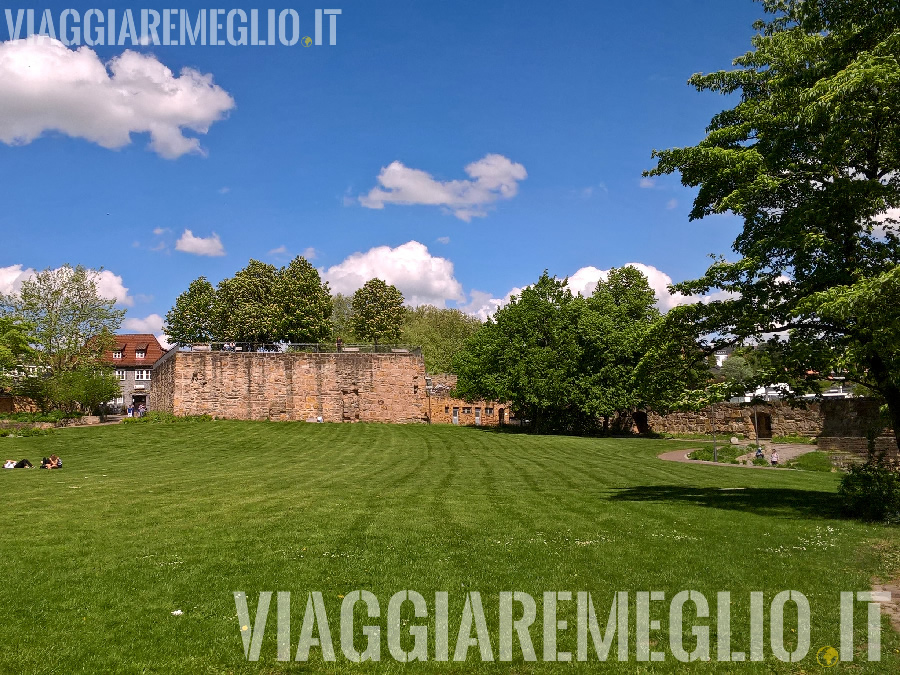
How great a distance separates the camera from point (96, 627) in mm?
7027

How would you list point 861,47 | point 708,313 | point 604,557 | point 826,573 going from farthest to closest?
1. point 708,313
2. point 861,47
3. point 604,557
4. point 826,573

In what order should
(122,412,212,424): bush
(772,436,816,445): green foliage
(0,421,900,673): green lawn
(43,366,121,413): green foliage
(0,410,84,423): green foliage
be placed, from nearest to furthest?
(0,421,900,673): green lawn < (772,436,816,445): green foliage < (0,410,84,423): green foliage < (122,412,212,424): bush < (43,366,121,413): green foliage

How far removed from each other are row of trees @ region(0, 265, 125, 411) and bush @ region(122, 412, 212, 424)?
4.58 m

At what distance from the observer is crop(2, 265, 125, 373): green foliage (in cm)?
5031

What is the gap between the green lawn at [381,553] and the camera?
21.8 ft

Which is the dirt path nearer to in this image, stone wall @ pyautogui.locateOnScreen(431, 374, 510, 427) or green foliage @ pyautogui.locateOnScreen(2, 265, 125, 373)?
stone wall @ pyautogui.locateOnScreen(431, 374, 510, 427)

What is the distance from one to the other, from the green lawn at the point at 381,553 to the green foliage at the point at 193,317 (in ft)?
174

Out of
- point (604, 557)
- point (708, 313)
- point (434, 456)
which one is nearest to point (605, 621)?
point (604, 557)

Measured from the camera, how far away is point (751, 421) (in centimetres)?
4431

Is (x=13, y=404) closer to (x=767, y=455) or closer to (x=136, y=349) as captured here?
(x=136, y=349)

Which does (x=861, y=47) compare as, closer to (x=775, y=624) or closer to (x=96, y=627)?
(x=775, y=624)

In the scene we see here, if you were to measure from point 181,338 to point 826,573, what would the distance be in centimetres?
7513

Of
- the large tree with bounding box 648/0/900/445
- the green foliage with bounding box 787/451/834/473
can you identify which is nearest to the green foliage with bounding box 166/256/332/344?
the green foliage with bounding box 787/451/834/473

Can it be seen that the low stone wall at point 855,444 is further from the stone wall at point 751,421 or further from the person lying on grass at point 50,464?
the person lying on grass at point 50,464
